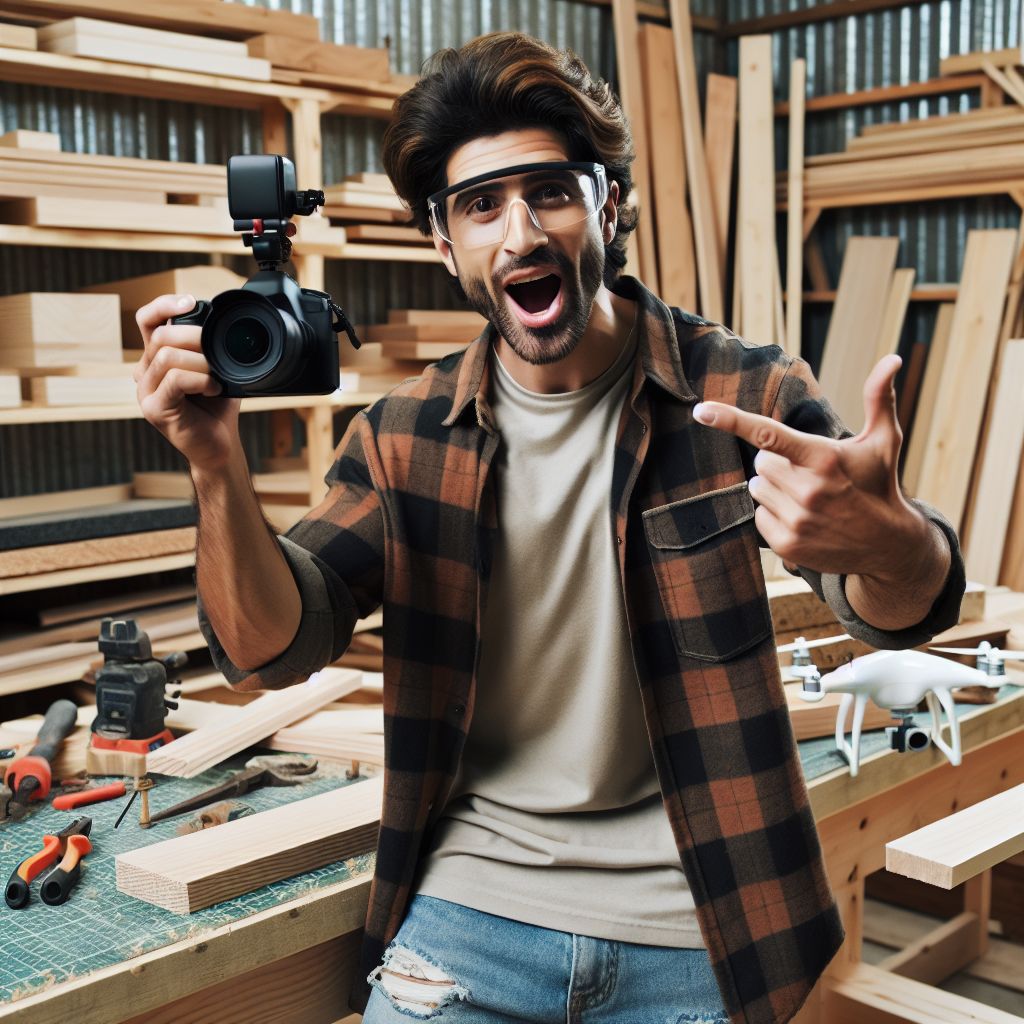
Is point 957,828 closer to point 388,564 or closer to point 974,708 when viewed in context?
point 974,708

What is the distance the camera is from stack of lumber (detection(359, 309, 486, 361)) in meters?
4.37

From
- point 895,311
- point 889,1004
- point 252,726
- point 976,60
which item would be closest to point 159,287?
point 252,726

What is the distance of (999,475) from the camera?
465 cm

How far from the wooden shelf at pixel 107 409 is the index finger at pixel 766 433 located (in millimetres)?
1883

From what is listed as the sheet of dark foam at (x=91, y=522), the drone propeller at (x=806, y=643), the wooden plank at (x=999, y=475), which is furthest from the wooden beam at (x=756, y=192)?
the drone propeller at (x=806, y=643)

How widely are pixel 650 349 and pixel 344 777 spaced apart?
758 mm

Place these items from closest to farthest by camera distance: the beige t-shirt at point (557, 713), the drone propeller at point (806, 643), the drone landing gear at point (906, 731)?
the beige t-shirt at point (557, 713) → the drone landing gear at point (906, 731) → the drone propeller at point (806, 643)

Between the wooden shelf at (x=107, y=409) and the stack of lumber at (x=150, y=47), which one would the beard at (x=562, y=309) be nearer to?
the wooden shelf at (x=107, y=409)

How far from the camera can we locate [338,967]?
155cm

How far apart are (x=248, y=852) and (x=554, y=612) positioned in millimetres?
464

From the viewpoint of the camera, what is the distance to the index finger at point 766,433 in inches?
44.4

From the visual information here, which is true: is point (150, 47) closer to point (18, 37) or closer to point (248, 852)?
point (18, 37)

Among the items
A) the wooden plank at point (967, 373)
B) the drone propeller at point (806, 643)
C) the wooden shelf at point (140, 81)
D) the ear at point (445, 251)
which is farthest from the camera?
the wooden plank at point (967, 373)

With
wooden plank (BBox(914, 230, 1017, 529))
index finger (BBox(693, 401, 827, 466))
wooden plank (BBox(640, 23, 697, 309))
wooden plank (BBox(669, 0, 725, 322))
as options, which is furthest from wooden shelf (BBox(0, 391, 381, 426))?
wooden plank (BBox(914, 230, 1017, 529))
